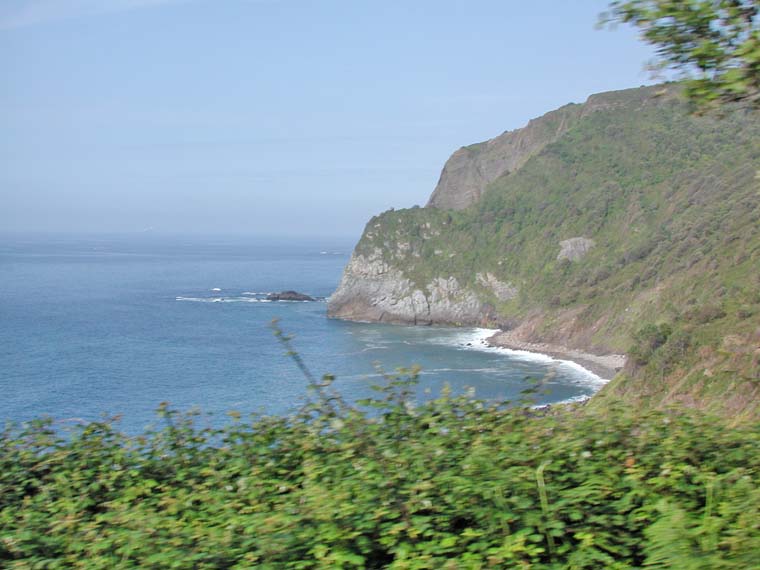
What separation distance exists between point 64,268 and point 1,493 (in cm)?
11918

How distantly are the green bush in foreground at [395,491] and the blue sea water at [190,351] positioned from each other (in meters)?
0.44

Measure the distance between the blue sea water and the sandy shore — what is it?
3.76ft

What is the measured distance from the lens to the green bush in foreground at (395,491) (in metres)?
2.78

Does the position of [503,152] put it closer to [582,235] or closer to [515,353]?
[582,235]

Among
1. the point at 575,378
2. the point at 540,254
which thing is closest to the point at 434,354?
the point at 575,378

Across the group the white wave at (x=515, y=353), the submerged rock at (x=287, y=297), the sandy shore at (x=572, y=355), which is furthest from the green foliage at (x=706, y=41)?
the submerged rock at (x=287, y=297)

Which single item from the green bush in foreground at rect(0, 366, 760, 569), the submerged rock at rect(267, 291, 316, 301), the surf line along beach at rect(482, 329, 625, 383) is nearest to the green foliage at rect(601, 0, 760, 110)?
the green bush in foreground at rect(0, 366, 760, 569)

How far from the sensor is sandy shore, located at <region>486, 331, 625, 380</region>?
47.2m

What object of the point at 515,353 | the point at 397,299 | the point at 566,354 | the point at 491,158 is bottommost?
the point at 515,353

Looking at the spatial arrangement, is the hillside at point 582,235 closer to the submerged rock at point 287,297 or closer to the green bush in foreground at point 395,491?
the submerged rock at point 287,297

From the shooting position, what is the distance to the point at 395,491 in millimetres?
3020

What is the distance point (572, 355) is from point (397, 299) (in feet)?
76.8

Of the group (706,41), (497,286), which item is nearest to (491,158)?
(497,286)

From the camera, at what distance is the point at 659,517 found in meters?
2.88
